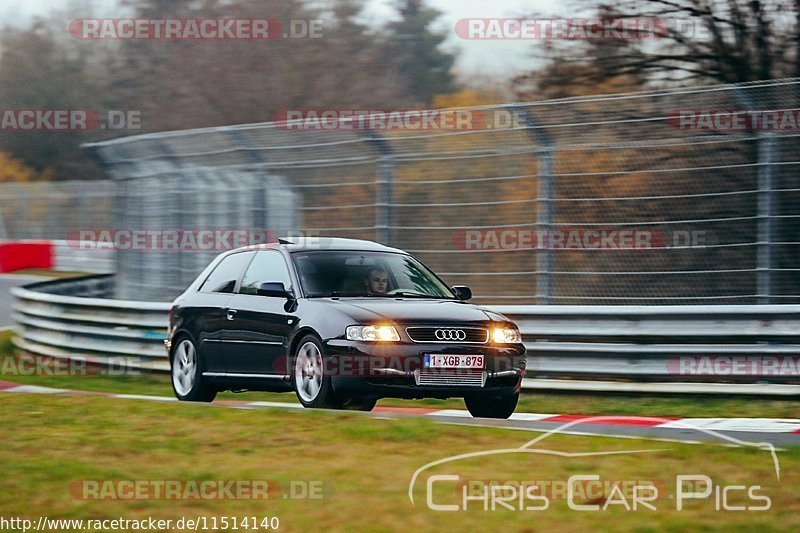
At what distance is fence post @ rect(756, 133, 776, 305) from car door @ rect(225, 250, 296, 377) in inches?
171

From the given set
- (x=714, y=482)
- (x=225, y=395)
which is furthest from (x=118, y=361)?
(x=714, y=482)

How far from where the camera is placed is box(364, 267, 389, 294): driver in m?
11.5

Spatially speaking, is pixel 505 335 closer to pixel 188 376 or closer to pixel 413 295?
pixel 413 295

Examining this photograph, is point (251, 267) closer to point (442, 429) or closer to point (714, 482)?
point (442, 429)

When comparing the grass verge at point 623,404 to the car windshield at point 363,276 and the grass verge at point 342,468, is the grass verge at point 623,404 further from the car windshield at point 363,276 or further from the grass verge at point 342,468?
the grass verge at point 342,468

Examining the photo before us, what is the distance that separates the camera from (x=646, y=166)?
46.5 feet

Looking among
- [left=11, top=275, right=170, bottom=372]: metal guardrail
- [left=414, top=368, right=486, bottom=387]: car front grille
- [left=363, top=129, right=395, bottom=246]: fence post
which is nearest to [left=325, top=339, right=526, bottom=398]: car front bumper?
[left=414, top=368, right=486, bottom=387]: car front grille

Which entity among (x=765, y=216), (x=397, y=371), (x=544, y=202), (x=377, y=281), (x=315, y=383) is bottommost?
(x=315, y=383)

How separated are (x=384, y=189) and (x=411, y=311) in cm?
505

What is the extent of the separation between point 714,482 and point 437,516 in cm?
152

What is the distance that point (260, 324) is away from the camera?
11.6 meters

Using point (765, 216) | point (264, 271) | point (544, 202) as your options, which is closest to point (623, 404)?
point (765, 216)

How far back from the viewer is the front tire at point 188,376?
12469mm

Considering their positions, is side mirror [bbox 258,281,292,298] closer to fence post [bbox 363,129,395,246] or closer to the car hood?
the car hood
